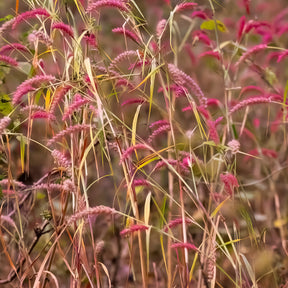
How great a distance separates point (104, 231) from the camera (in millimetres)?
1285

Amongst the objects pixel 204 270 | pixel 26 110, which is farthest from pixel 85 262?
pixel 26 110

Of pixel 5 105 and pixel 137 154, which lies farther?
pixel 5 105

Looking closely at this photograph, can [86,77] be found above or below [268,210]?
above

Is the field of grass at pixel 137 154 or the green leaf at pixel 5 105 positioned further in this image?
the green leaf at pixel 5 105

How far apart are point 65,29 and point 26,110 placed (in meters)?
0.20

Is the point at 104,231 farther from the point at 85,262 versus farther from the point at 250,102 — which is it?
the point at 250,102

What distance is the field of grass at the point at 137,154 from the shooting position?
0.93m

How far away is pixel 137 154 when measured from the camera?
1095mm

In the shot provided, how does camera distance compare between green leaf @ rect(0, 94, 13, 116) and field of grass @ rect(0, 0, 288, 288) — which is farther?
green leaf @ rect(0, 94, 13, 116)

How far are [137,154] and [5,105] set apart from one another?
374 mm

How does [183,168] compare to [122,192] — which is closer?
[183,168]

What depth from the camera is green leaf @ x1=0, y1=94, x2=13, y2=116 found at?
1216mm

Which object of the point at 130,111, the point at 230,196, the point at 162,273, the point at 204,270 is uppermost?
the point at 130,111

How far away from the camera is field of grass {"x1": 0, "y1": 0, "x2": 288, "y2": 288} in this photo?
3.07 ft
